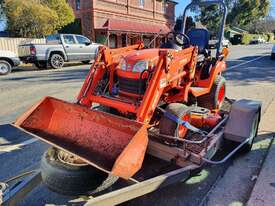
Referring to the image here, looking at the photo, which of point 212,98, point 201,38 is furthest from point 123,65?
point 201,38

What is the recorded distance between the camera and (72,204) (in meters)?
3.14

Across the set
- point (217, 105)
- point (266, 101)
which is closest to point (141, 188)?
point (217, 105)

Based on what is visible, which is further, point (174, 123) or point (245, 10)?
point (245, 10)

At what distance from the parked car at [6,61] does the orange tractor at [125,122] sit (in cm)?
1020

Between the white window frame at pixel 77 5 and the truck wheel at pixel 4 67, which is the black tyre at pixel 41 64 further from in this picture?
the white window frame at pixel 77 5

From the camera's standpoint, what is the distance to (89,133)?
3.39 metres

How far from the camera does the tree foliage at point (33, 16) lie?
64.8 feet

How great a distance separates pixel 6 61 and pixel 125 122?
484 inches

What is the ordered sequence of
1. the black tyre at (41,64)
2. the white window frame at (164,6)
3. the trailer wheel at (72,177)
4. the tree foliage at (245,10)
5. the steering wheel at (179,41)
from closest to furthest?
the trailer wheel at (72,177), the steering wheel at (179,41), the black tyre at (41,64), the white window frame at (164,6), the tree foliage at (245,10)

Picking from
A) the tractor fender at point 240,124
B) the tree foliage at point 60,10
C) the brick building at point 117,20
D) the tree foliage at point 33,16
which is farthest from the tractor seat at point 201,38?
the brick building at point 117,20

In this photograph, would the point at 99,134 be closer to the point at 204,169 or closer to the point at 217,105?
the point at 204,169

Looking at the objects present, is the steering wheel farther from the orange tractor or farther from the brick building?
the brick building

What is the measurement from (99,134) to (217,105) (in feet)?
10.4

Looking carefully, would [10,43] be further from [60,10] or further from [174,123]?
[174,123]
